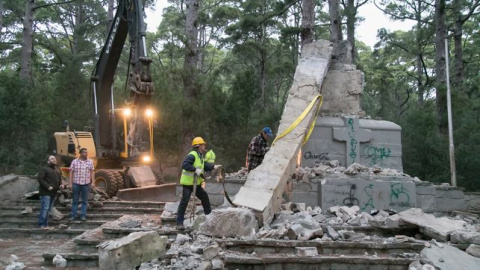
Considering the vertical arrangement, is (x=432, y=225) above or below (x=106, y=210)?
above

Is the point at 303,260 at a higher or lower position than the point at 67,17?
lower

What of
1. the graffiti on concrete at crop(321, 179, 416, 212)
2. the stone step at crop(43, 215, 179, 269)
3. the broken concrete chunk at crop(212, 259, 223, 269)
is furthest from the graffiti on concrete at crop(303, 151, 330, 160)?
the broken concrete chunk at crop(212, 259, 223, 269)

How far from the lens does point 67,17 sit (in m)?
32.9

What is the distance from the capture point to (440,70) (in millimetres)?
16312

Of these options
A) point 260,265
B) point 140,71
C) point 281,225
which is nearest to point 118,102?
point 140,71

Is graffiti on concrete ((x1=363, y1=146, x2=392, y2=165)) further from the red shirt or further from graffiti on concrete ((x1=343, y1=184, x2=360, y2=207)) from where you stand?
the red shirt

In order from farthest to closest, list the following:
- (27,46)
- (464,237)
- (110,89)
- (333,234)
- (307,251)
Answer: (27,46) < (110,89) < (333,234) < (464,237) < (307,251)

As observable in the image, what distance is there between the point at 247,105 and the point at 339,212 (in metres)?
10.2

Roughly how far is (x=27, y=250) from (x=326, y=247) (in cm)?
531

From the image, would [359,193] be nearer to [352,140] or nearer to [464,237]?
[352,140]

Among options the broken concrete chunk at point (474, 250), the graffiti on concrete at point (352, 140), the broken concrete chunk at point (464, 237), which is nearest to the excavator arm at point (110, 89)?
the graffiti on concrete at point (352, 140)

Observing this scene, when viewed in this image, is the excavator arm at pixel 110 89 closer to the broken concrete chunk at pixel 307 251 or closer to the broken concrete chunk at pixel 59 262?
the broken concrete chunk at pixel 59 262

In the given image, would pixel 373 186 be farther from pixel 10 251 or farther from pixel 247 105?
pixel 247 105

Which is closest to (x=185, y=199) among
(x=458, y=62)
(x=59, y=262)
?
(x=59, y=262)
